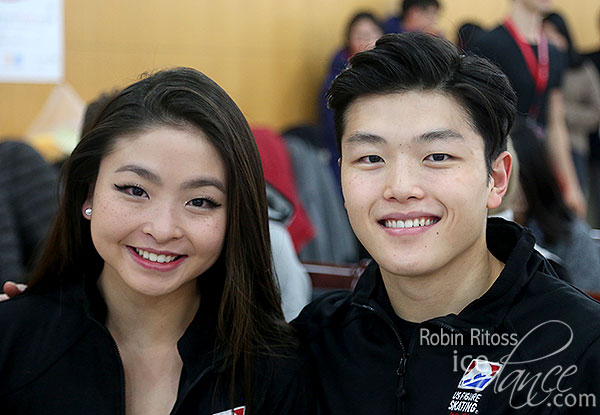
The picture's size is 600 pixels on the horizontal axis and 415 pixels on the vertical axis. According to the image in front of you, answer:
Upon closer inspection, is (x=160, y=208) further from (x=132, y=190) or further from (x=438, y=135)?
(x=438, y=135)

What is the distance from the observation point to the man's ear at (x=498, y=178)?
1.76 m

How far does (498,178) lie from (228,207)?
624mm

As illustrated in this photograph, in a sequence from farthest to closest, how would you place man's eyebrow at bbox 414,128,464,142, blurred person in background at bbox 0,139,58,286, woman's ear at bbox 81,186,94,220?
blurred person in background at bbox 0,139,58,286
woman's ear at bbox 81,186,94,220
man's eyebrow at bbox 414,128,464,142

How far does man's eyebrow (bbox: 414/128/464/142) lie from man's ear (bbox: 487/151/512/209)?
0.15 metres

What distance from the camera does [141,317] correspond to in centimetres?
191

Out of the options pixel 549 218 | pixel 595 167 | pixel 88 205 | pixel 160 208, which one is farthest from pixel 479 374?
pixel 595 167

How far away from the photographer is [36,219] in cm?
288

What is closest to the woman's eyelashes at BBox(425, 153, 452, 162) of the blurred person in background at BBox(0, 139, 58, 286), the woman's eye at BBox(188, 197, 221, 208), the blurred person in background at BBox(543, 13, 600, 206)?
the woman's eye at BBox(188, 197, 221, 208)

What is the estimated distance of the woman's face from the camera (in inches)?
68.4

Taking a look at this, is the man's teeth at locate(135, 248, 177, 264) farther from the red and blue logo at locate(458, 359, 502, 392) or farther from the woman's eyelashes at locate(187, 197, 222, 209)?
the red and blue logo at locate(458, 359, 502, 392)

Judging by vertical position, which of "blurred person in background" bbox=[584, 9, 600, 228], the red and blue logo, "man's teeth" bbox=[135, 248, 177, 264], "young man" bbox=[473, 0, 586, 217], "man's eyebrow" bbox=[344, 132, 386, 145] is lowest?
the red and blue logo

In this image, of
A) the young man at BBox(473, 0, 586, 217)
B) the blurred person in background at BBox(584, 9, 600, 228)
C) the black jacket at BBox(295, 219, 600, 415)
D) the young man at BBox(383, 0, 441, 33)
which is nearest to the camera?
the black jacket at BBox(295, 219, 600, 415)

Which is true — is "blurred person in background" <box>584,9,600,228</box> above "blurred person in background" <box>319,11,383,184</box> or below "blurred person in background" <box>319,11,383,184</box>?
below

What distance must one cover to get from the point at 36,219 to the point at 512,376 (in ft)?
6.31
